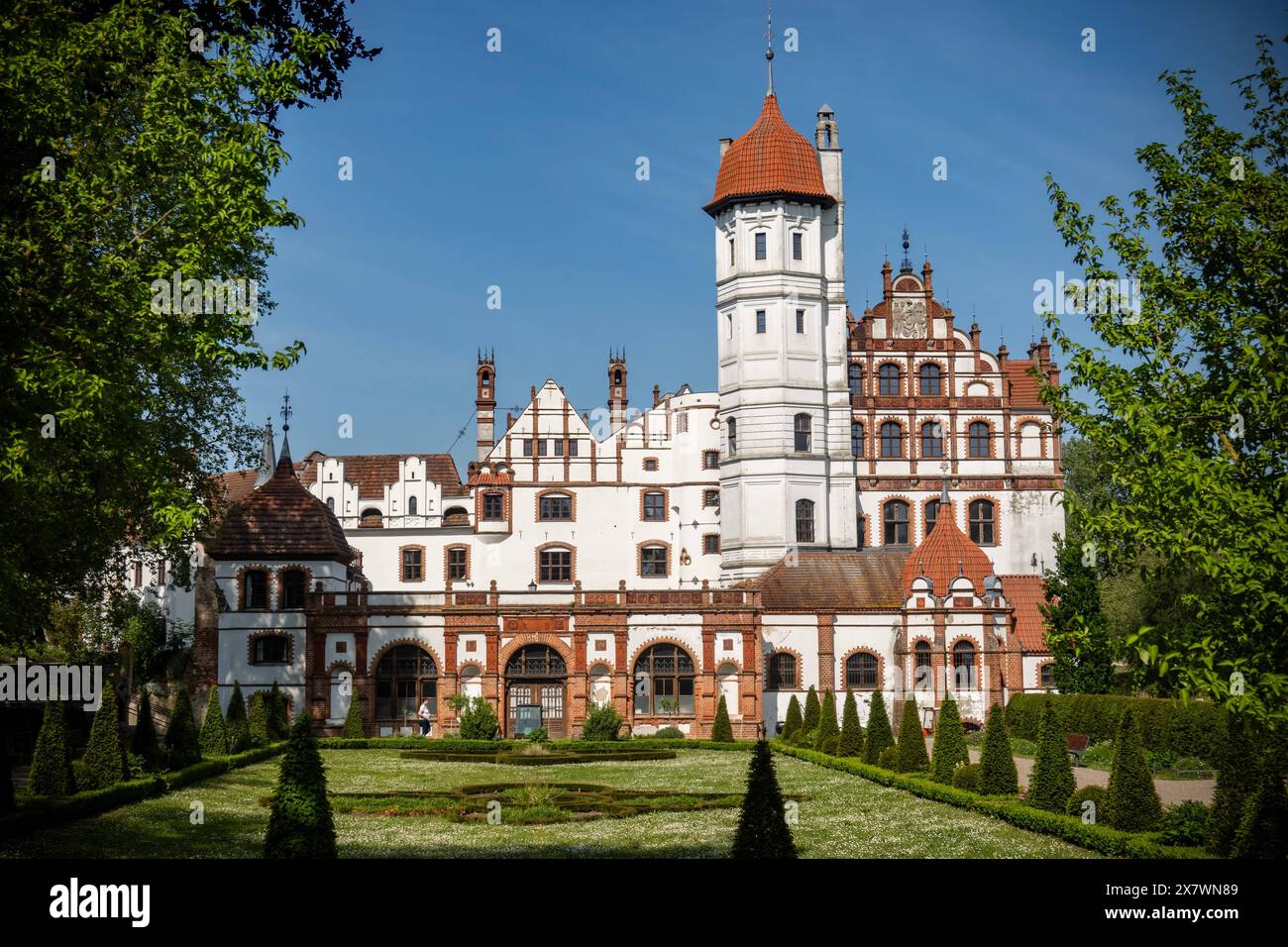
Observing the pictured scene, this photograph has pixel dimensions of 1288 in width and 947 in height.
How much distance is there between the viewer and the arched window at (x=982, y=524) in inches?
2589

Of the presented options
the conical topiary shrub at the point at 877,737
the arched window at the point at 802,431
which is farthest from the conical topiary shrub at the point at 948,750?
the arched window at the point at 802,431

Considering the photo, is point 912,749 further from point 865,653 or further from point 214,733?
point 865,653

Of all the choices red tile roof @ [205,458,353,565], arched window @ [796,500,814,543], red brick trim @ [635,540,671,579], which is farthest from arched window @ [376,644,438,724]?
arched window @ [796,500,814,543]

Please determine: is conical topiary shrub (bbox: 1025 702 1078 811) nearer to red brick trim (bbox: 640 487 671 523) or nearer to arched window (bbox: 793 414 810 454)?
arched window (bbox: 793 414 810 454)

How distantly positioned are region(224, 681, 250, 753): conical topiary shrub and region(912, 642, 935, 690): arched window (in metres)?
25.4

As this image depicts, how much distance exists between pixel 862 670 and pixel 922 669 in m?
2.34

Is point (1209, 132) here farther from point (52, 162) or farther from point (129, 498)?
point (129, 498)

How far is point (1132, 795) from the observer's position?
931 inches

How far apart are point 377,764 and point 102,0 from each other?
23702 millimetres

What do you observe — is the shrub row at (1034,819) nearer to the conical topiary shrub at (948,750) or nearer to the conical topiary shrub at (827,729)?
the conical topiary shrub at (948,750)

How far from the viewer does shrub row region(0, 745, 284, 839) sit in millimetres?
24422

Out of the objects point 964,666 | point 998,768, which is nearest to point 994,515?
point 964,666

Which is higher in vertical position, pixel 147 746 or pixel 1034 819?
pixel 147 746
